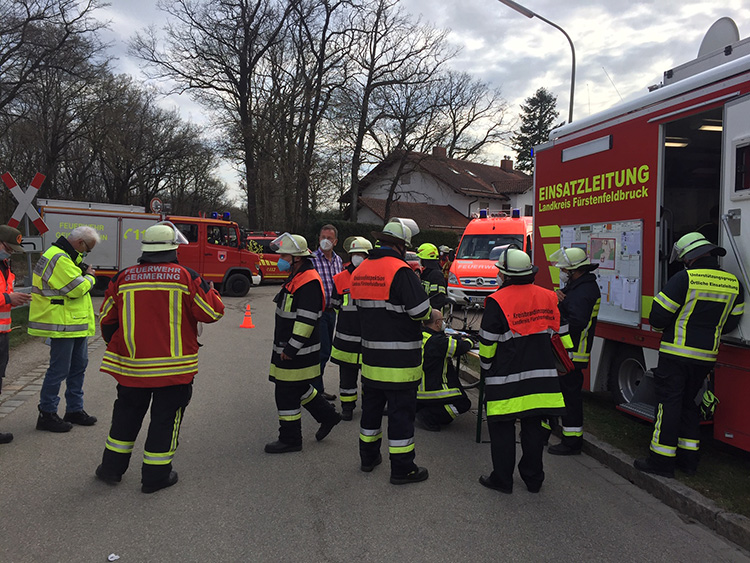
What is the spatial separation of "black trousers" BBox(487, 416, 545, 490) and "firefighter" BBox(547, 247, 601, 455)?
89 cm

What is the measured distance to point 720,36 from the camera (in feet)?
17.6

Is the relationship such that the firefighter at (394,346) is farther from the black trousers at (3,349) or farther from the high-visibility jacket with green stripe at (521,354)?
the black trousers at (3,349)

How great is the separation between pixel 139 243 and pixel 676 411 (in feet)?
52.8

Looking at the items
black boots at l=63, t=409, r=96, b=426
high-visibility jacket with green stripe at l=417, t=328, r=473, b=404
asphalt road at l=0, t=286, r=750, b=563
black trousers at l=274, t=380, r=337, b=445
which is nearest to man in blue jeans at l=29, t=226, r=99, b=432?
black boots at l=63, t=409, r=96, b=426

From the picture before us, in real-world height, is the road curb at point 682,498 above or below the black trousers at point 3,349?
below

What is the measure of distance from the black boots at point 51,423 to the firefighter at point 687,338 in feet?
16.7

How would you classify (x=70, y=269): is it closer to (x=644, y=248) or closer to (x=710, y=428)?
(x=644, y=248)

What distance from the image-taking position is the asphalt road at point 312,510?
3.16 meters

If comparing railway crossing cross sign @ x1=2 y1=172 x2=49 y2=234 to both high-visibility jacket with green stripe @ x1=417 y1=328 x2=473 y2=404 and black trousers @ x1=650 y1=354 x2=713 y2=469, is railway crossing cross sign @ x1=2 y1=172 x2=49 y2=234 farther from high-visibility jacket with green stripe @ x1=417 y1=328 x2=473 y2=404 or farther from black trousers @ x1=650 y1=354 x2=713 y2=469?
black trousers @ x1=650 y1=354 x2=713 y2=469

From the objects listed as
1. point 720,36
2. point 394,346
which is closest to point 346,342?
point 394,346

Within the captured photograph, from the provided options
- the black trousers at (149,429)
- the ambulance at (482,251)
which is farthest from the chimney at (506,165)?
the black trousers at (149,429)

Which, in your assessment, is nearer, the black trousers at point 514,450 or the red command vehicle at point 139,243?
the black trousers at point 514,450

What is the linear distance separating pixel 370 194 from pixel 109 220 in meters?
30.4

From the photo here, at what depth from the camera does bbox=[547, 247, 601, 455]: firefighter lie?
476cm
